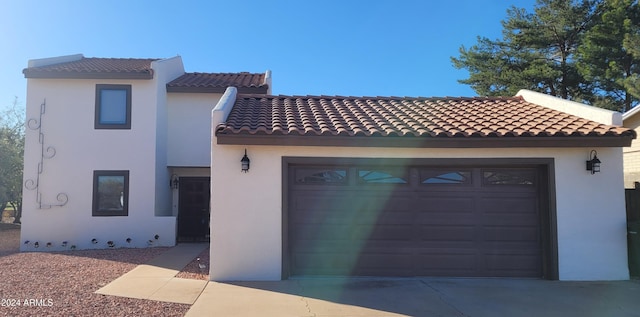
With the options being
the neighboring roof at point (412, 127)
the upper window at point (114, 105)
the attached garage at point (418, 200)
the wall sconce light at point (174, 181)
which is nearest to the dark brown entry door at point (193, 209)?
the wall sconce light at point (174, 181)

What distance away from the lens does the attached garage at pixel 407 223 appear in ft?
27.7

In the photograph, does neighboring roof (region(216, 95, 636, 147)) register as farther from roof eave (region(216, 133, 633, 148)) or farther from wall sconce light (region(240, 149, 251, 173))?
wall sconce light (region(240, 149, 251, 173))

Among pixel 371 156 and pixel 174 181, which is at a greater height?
pixel 371 156

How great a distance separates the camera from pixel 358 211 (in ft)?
27.9

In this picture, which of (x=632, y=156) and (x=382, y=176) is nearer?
(x=382, y=176)

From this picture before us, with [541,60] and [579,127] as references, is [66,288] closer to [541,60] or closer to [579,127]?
[579,127]

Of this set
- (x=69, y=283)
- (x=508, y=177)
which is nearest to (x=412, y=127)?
(x=508, y=177)

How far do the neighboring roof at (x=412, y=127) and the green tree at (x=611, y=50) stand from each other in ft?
39.8

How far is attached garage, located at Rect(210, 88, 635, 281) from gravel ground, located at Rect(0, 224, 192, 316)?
197cm

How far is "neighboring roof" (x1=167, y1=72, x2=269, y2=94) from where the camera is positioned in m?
14.4

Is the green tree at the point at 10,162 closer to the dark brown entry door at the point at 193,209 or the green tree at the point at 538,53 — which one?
the dark brown entry door at the point at 193,209

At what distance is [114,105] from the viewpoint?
44.3 ft

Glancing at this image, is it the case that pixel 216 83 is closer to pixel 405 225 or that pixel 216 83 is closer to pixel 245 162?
pixel 245 162

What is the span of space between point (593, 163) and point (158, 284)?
27.6 ft
